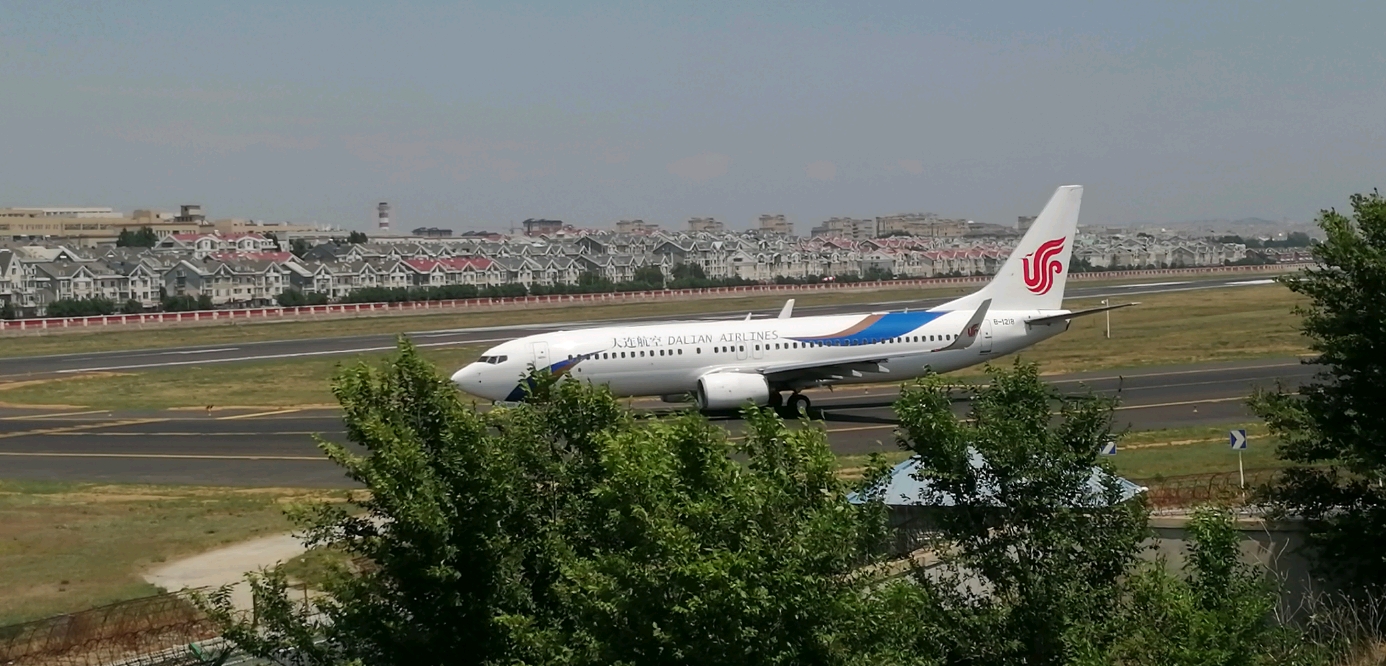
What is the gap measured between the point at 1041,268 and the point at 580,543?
142 ft

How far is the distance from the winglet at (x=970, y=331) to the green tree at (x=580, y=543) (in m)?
35.0

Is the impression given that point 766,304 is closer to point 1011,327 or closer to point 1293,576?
point 1011,327

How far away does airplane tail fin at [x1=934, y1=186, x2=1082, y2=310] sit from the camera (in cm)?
5591

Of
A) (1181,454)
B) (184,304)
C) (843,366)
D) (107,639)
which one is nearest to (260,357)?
(843,366)

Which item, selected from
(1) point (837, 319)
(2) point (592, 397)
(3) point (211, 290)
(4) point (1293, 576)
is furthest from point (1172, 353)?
(3) point (211, 290)

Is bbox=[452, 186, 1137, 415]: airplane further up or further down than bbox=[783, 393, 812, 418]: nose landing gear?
further up

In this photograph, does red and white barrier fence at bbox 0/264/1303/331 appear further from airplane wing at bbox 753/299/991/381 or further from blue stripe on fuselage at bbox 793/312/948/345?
blue stripe on fuselage at bbox 793/312/948/345

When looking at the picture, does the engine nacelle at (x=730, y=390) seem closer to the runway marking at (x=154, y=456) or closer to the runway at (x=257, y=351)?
the runway marking at (x=154, y=456)

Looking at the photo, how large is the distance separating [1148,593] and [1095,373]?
162ft

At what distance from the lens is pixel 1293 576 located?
83.5ft

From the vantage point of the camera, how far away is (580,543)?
1691 centimetres

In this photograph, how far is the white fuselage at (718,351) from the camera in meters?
48.1

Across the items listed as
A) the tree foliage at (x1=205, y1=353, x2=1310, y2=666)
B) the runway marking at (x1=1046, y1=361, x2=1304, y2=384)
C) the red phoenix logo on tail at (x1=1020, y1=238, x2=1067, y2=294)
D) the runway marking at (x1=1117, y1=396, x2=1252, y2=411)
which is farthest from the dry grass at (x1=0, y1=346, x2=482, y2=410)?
the tree foliage at (x1=205, y1=353, x2=1310, y2=666)

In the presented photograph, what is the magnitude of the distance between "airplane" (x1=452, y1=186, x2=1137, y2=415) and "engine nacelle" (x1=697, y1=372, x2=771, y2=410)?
4cm
